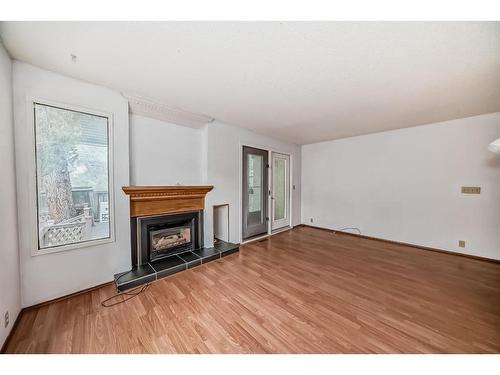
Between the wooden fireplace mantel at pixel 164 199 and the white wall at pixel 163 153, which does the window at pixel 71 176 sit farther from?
the white wall at pixel 163 153

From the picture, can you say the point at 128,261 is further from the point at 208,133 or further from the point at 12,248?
the point at 208,133

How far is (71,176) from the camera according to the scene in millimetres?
1949

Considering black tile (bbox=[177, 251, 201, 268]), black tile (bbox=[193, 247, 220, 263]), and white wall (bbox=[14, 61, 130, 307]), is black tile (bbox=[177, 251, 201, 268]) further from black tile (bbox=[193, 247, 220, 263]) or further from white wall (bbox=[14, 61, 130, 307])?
white wall (bbox=[14, 61, 130, 307])

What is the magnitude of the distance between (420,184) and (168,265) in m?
4.59

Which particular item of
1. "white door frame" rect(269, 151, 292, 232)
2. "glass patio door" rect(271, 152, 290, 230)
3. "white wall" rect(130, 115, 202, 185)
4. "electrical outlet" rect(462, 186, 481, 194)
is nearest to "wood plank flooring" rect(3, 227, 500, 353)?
"electrical outlet" rect(462, 186, 481, 194)

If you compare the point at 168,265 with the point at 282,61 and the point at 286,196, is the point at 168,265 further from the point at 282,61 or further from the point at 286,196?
the point at 286,196

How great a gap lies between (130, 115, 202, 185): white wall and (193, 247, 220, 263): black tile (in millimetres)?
1165

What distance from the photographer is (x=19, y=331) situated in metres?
1.48

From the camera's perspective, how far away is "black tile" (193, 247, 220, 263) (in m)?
2.81

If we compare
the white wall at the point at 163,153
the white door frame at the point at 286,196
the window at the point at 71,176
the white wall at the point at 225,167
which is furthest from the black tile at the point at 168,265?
the white door frame at the point at 286,196

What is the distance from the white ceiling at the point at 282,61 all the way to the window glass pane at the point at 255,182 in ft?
4.69

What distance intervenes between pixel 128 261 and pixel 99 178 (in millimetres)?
1097

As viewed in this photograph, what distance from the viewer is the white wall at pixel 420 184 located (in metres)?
2.87
